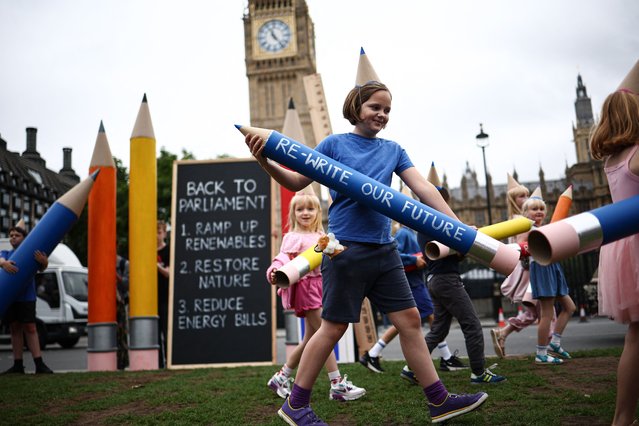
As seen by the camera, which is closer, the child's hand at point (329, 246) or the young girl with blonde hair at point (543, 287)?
the child's hand at point (329, 246)

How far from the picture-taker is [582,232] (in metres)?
2.18

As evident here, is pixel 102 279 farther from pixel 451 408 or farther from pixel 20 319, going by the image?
pixel 451 408

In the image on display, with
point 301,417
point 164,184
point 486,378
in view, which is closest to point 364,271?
point 301,417

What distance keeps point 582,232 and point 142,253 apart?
19.6 ft

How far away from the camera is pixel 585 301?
68.6 feet

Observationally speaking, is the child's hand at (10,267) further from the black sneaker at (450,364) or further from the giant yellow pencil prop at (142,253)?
the black sneaker at (450,364)

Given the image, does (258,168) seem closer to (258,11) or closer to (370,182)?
(370,182)

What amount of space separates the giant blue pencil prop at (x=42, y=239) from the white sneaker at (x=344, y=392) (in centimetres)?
280

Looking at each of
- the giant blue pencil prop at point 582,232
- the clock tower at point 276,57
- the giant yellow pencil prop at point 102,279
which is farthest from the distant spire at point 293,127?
the clock tower at point 276,57

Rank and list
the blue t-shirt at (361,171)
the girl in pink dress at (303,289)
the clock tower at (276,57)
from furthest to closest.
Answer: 1. the clock tower at (276,57)
2. the girl in pink dress at (303,289)
3. the blue t-shirt at (361,171)

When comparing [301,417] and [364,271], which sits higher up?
[364,271]

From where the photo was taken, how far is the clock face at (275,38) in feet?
229

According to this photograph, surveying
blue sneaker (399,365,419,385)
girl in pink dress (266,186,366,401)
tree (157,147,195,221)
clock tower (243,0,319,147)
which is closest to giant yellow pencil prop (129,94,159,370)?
girl in pink dress (266,186,366,401)

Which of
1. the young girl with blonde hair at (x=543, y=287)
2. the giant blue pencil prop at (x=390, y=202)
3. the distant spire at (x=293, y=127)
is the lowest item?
the young girl with blonde hair at (x=543, y=287)
